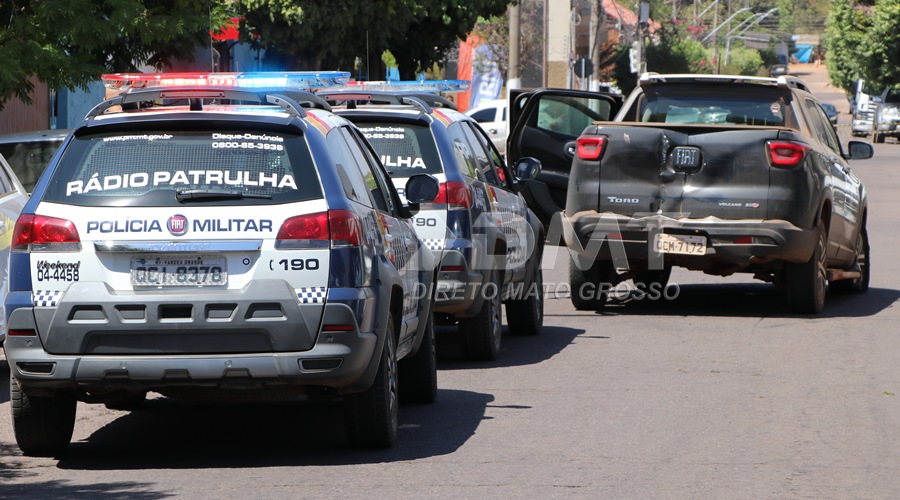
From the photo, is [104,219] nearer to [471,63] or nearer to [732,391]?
[732,391]

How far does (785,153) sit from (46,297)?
749 centimetres

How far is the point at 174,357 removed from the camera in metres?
6.75

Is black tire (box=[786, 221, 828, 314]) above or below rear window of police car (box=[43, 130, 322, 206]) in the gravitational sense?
below

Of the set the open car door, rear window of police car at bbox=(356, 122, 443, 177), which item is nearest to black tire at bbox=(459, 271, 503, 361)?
rear window of police car at bbox=(356, 122, 443, 177)

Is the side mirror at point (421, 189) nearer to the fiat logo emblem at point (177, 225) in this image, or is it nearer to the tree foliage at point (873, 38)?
the fiat logo emblem at point (177, 225)

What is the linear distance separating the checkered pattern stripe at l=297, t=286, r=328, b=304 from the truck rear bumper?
639 cm

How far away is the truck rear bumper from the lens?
1265cm

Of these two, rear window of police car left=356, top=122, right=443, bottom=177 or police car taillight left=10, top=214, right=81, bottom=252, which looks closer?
police car taillight left=10, top=214, right=81, bottom=252

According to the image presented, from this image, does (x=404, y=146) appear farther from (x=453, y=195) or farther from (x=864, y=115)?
(x=864, y=115)

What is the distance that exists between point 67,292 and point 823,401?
4613mm

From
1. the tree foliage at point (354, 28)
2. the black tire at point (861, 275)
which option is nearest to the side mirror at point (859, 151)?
the black tire at point (861, 275)

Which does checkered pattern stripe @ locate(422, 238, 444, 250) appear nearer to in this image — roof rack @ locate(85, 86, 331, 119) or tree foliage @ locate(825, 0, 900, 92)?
roof rack @ locate(85, 86, 331, 119)

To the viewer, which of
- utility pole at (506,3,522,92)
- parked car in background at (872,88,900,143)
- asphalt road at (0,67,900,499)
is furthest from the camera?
parked car in background at (872,88,900,143)

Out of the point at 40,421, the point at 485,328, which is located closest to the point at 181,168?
the point at 40,421
